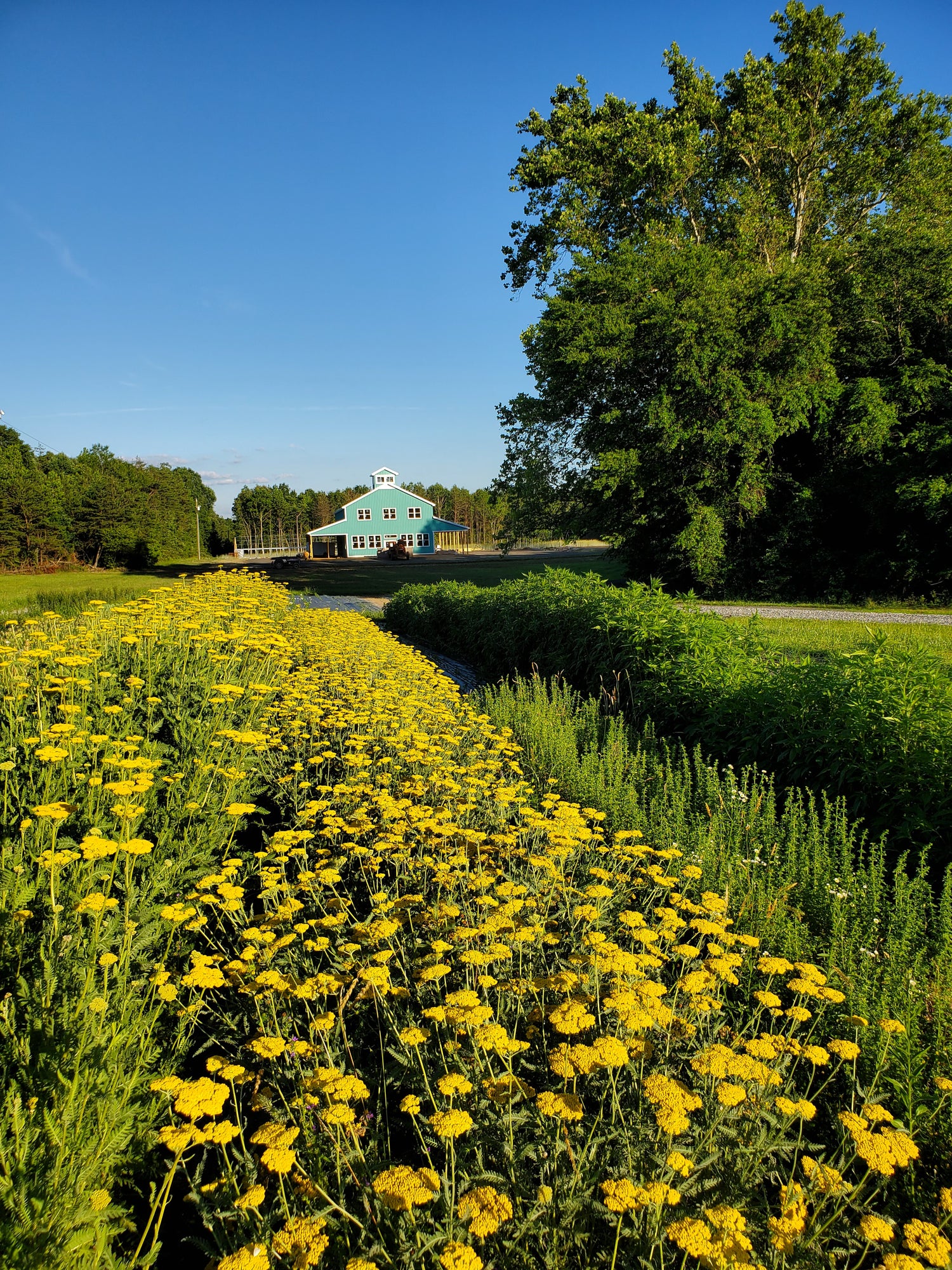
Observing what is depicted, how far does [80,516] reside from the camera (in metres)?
44.8

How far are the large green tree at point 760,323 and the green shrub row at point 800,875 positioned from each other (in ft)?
44.8

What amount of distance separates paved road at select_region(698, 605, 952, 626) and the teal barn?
44409 millimetres

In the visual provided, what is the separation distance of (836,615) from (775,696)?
9883 millimetres

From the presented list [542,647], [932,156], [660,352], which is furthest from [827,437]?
[542,647]

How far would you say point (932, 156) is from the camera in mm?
19469

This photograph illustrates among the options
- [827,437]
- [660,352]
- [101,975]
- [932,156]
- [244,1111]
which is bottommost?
[244,1111]

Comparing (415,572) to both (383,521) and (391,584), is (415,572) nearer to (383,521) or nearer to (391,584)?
Answer: (391,584)

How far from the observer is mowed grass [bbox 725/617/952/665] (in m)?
7.71

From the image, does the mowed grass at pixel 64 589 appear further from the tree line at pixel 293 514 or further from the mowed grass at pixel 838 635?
the tree line at pixel 293 514

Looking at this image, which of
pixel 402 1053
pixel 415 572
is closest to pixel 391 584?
pixel 415 572

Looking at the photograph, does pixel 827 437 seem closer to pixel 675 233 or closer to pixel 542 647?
pixel 675 233

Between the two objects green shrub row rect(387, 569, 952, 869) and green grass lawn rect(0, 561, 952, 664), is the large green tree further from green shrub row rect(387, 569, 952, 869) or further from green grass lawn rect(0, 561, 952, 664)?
green shrub row rect(387, 569, 952, 869)

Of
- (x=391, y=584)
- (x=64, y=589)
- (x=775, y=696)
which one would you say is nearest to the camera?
(x=775, y=696)

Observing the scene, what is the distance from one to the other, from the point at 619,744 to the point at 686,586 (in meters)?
16.6
